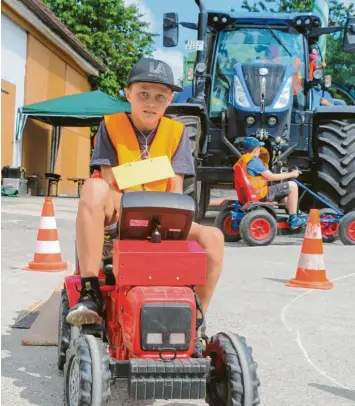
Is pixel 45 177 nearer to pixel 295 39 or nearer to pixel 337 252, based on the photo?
pixel 295 39

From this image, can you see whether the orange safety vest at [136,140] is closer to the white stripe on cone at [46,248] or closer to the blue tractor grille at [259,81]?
the white stripe on cone at [46,248]

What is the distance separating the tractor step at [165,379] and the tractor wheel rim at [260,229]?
5.97 meters

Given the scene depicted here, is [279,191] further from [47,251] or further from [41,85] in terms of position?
[41,85]

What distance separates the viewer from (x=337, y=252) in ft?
25.8

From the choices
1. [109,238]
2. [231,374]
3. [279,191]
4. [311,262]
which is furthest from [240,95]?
[231,374]

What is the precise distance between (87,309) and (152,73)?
105 centimetres

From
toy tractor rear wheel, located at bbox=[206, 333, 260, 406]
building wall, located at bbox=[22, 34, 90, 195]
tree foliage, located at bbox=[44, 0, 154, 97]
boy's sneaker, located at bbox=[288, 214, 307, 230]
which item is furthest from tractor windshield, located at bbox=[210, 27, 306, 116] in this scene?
tree foliage, located at bbox=[44, 0, 154, 97]

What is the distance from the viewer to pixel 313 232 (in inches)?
235

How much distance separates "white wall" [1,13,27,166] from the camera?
19.1 metres

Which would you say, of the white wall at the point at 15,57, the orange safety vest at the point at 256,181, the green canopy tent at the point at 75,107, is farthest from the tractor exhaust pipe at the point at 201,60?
the white wall at the point at 15,57

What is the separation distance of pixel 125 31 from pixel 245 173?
102 ft

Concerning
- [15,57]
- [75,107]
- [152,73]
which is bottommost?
[152,73]

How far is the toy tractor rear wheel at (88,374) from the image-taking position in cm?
235

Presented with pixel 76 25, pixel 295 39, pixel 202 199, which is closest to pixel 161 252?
pixel 295 39
